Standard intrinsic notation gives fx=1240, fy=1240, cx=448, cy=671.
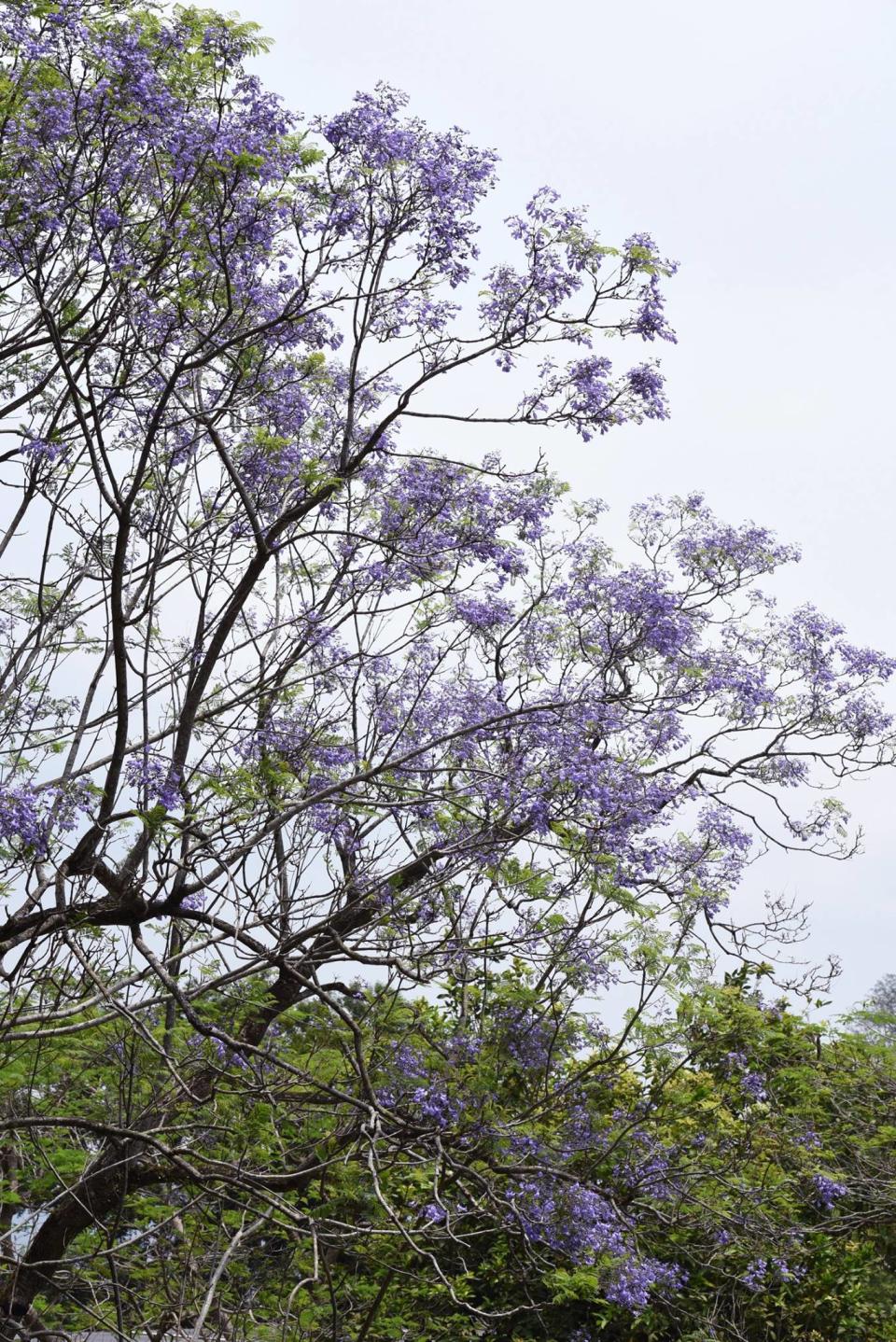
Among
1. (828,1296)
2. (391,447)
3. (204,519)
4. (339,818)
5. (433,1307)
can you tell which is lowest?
(433,1307)

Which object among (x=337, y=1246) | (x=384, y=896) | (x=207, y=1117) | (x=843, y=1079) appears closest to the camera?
(x=337, y=1246)

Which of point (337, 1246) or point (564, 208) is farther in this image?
point (564, 208)

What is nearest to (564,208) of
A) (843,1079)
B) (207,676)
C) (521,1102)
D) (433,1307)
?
(207,676)

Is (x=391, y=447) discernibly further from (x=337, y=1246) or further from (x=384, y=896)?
(x=337, y=1246)

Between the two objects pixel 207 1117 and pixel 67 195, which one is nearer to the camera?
pixel 67 195

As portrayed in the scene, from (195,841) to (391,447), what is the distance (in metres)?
2.43

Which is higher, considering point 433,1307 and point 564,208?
point 564,208

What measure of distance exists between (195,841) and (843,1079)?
4.33 m

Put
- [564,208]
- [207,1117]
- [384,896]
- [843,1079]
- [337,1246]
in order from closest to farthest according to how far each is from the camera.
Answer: [337,1246] → [564,208] → [207,1117] → [384,896] → [843,1079]

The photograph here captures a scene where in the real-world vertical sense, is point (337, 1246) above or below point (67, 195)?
below

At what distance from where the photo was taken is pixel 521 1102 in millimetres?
6875

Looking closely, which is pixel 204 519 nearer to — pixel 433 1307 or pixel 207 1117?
pixel 207 1117

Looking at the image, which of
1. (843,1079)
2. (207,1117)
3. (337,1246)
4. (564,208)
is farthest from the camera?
(843,1079)

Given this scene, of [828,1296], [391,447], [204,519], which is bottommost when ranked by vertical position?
[828,1296]
